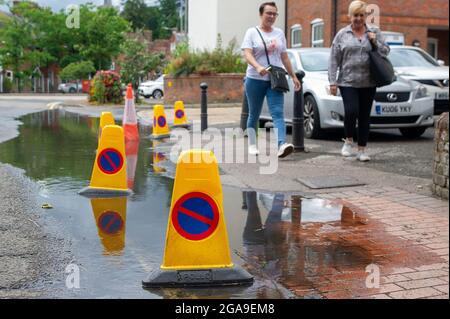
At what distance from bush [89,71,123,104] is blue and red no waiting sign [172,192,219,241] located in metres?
21.9

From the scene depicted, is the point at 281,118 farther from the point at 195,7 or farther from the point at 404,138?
the point at 195,7

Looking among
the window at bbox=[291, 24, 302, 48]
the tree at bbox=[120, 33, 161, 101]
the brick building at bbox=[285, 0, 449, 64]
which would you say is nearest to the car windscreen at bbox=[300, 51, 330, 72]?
the brick building at bbox=[285, 0, 449, 64]

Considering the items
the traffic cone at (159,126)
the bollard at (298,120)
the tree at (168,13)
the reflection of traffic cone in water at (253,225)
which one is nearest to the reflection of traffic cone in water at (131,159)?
the traffic cone at (159,126)

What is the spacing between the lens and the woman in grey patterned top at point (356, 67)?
25.9 ft

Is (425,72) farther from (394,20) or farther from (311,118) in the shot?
(394,20)

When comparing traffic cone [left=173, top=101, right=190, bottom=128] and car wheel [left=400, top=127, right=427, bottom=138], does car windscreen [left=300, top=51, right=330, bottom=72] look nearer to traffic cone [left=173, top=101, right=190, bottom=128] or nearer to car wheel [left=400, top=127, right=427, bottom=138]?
car wheel [left=400, top=127, right=427, bottom=138]

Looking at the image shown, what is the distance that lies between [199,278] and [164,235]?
111cm

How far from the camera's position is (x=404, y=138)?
1094cm

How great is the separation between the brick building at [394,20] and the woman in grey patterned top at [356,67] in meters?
17.2

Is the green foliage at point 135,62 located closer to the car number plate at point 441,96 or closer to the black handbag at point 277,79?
the car number plate at point 441,96

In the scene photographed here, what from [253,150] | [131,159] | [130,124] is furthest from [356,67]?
[130,124]

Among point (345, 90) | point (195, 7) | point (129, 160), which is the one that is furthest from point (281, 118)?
point (195, 7)

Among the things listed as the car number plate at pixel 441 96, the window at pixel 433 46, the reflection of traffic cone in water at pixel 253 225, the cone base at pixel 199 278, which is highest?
the window at pixel 433 46

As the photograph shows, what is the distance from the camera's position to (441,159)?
19.3ft
